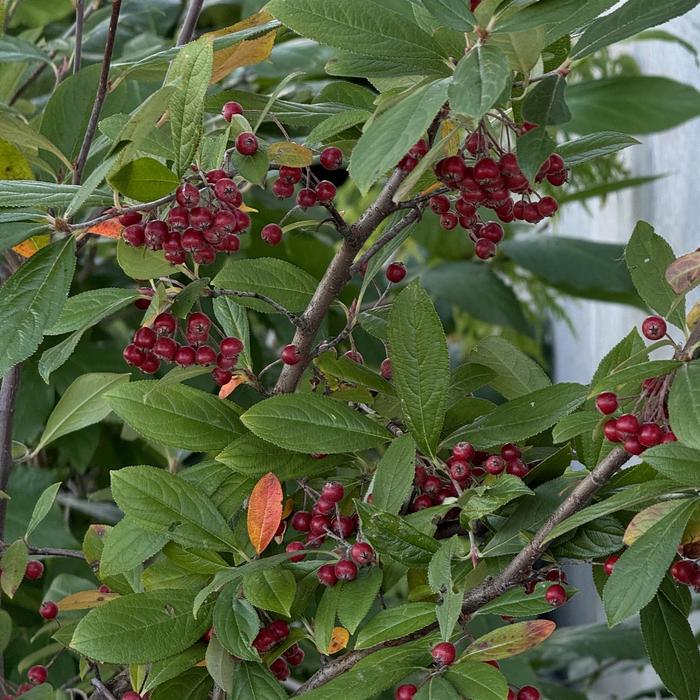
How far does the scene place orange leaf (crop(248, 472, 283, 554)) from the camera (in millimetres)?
519

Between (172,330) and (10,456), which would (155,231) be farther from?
(10,456)

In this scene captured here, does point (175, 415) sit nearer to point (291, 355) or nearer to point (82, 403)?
point (291, 355)

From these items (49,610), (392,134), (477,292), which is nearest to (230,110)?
(392,134)

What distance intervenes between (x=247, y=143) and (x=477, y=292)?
88cm

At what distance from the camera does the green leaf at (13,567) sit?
63 cm

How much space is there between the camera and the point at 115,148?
450mm

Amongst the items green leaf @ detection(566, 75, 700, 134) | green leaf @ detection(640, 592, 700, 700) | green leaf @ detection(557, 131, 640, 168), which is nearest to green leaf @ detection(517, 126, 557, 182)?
green leaf @ detection(557, 131, 640, 168)

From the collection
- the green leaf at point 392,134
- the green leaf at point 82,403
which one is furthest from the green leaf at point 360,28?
the green leaf at point 82,403

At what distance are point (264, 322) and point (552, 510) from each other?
0.83 metres

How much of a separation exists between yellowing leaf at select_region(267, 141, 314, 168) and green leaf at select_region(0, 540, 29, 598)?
306mm

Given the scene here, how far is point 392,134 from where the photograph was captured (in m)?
0.38

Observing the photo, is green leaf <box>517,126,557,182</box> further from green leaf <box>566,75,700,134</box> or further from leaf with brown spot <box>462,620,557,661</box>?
green leaf <box>566,75,700,134</box>

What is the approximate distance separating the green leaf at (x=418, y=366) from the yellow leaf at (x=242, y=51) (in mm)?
203

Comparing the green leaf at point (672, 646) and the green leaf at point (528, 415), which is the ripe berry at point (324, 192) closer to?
the green leaf at point (528, 415)
